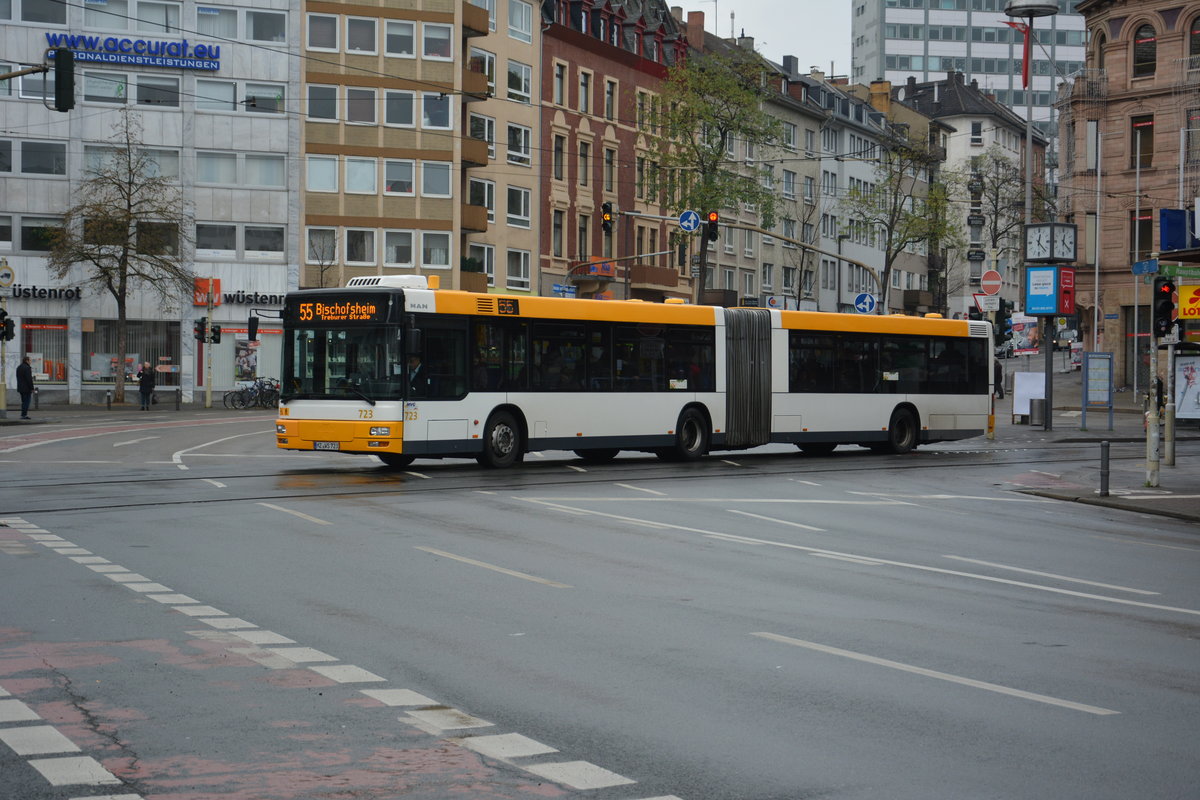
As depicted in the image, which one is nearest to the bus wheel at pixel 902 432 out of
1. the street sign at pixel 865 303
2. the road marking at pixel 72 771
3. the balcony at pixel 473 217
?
the street sign at pixel 865 303

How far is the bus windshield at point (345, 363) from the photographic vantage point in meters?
24.9

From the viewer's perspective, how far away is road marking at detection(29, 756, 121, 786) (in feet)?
21.0

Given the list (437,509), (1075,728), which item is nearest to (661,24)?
(437,509)

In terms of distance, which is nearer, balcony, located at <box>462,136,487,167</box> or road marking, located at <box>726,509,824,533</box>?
road marking, located at <box>726,509,824,533</box>

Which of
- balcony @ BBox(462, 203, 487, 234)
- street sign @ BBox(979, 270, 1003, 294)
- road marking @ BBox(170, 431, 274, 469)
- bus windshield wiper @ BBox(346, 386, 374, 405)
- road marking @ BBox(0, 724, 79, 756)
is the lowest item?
road marking @ BBox(170, 431, 274, 469)

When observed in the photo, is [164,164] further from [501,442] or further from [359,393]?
[359,393]

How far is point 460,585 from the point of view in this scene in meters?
12.5

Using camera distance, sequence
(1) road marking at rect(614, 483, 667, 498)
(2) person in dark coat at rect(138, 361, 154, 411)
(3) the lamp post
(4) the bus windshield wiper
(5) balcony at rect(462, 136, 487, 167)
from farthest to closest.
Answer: (5) balcony at rect(462, 136, 487, 167)
(2) person in dark coat at rect(138, 361, 154, 411)
(3) the lamp post
(4) the bus windshield wiper
(1) road marking at rect(614, 483, 667, 498)

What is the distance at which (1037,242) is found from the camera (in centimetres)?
4512

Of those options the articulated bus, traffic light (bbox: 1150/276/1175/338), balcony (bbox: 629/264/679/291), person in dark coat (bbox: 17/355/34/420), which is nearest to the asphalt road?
the articulated bus

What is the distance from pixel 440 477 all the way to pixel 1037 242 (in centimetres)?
2578

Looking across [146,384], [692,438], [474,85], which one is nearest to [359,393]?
[692,438]

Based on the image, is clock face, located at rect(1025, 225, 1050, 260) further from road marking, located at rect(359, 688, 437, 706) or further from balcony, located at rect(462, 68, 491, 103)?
road marking, located at rect(359, 688, 437, 706)

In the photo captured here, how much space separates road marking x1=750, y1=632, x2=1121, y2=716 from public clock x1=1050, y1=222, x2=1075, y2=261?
121ft
